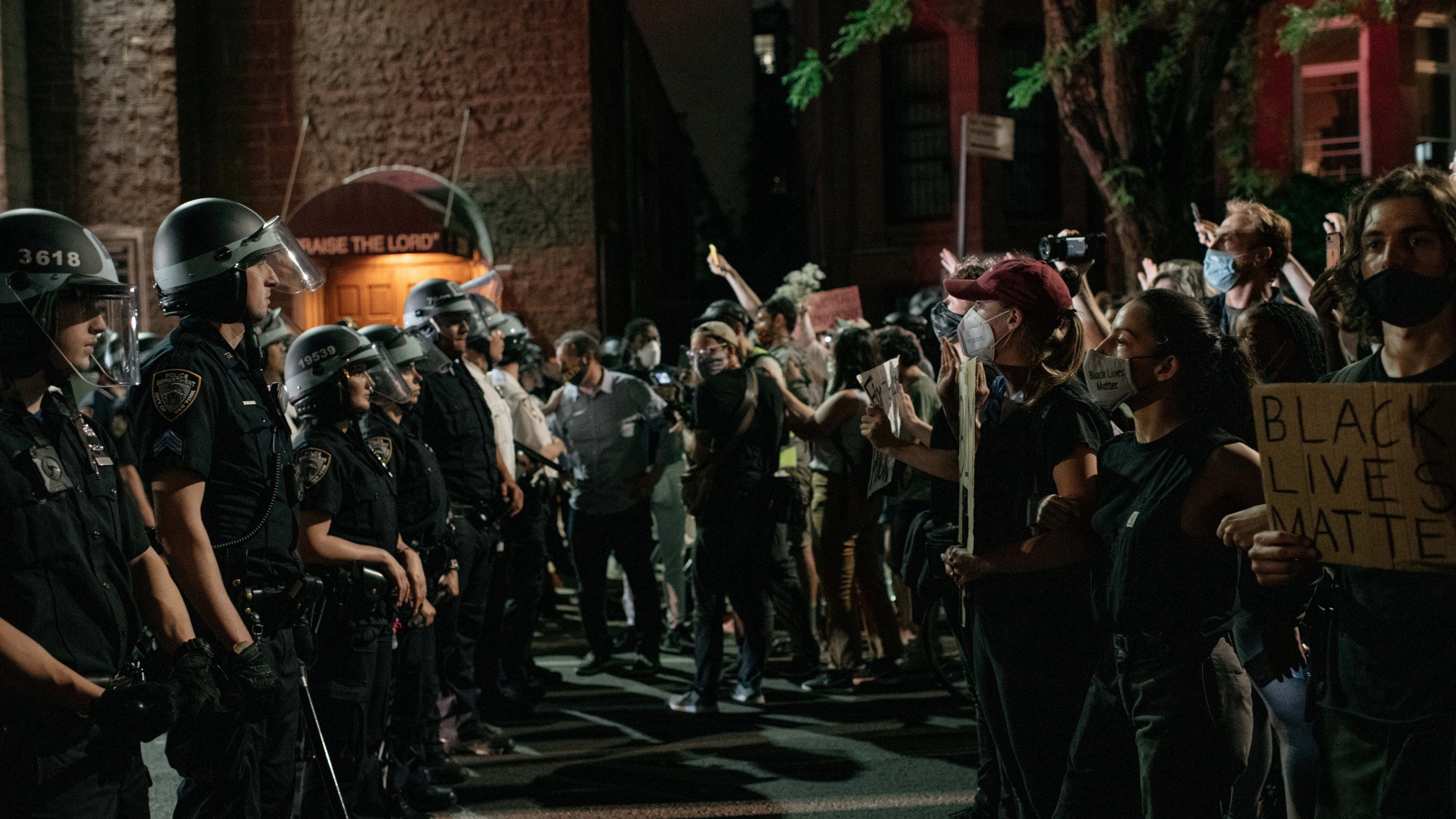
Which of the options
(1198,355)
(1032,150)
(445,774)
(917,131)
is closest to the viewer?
(1198,355)

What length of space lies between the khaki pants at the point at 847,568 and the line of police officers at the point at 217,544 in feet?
8.05

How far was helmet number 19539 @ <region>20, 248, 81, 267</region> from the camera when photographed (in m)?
3.03

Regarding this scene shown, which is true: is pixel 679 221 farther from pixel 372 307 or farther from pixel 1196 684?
pixel 1196 684

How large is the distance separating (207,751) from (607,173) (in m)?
16.1

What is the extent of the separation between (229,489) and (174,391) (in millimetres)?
354

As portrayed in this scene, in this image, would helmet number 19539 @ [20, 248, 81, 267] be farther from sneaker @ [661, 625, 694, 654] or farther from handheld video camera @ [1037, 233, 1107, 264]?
sneaker @ [661, 625, 694, 654]

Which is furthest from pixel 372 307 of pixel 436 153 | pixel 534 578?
pixel 534 578

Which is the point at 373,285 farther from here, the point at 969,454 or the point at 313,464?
the point at 969,454

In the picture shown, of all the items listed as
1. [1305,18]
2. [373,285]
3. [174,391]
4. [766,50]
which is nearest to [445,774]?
[174,391]

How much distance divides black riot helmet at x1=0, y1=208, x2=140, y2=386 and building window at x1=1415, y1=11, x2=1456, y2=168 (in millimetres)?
19590

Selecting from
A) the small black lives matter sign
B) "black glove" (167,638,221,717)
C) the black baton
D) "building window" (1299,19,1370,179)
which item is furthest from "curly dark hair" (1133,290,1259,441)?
"building window" (1299,19,1370,179)

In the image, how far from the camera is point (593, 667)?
8875mm

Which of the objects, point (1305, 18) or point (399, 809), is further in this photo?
point (1305, 18)

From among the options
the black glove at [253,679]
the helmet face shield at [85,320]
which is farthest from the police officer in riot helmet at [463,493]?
the helmet face shield at [85,320]
